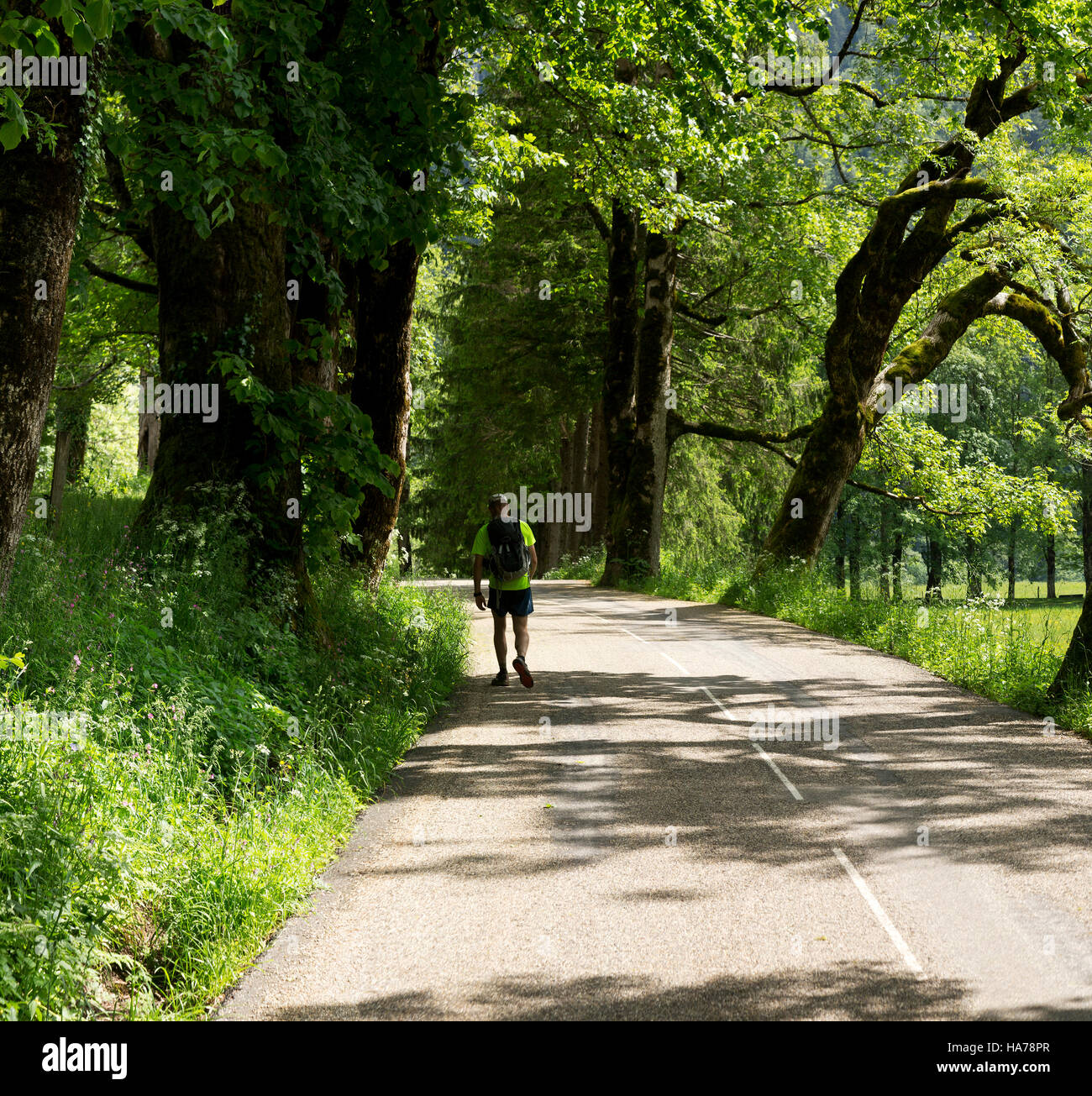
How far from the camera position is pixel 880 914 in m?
5.89

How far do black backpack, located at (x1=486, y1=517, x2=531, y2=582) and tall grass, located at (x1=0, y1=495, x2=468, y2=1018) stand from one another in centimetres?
297

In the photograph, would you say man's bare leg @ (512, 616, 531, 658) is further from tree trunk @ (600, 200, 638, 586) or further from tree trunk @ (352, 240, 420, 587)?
tree trunk @ (600, 200, 638, 586)

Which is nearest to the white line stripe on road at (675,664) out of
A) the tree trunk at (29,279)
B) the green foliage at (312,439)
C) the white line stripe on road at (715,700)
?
the white line stripe on road at (715,700)

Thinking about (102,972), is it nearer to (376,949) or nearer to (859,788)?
(376,949)

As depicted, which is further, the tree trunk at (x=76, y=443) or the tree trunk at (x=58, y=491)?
the tree trunk at (x=76, y=443)

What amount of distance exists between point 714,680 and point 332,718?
607cm

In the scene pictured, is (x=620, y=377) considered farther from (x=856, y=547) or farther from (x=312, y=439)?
(x=856, y=547)

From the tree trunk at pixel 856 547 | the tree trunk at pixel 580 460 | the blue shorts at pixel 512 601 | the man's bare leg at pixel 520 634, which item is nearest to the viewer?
the man's bare leg at pixel 520 634

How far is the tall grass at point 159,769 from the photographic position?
4684 mm

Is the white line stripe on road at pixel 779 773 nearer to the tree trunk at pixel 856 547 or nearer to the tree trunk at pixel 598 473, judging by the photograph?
the tree trunk at pixel 598 473

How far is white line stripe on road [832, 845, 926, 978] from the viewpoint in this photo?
17.2 feet

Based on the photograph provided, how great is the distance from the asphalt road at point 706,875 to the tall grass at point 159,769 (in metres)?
0.32

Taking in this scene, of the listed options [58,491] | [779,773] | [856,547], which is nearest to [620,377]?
[58,491]

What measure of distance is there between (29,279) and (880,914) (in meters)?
5.95
